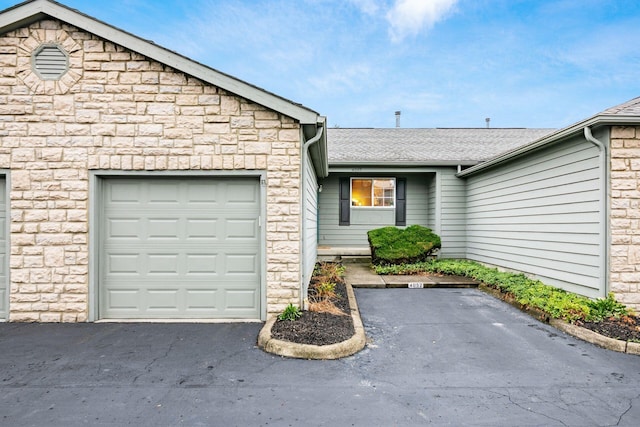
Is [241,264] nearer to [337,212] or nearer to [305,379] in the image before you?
[305,379]

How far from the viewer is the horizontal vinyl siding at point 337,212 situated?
36.7ft

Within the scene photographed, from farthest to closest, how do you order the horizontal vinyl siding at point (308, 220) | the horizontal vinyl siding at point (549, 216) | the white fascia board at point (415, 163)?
the white fascia board at point (415, 163) → the horizontal vinyl siding at point (549, 216) → the horizontal vinyl siding at point (308, 220)

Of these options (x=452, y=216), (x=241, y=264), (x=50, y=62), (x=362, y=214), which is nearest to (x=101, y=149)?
(x=50, y=62)

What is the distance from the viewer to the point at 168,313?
5.10m

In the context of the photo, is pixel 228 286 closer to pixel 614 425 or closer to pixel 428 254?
pixel 614 425

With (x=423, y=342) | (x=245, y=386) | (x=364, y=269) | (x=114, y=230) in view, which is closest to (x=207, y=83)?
(x=114, y=230)

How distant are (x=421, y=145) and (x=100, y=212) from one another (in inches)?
394

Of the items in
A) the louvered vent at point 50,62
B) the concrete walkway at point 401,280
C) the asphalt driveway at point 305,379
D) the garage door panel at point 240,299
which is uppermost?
the louvered vent at point 50,62

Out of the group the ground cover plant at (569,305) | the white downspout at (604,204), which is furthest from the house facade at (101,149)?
the white downspout at (604,204)

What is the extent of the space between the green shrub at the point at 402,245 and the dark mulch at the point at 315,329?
4.38 metres

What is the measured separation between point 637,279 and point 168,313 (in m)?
6.81

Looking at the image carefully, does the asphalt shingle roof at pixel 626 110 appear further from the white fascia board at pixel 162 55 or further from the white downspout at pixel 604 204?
the white fascia board at pixel 162 55

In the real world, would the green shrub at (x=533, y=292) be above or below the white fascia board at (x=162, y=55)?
below

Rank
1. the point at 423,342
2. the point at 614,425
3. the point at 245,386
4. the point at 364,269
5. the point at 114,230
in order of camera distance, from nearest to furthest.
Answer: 1. the point at 614,425
2. the point at 245,386
3. the point at 423,342
4. the point at 114,230
5. the point at 364,269
